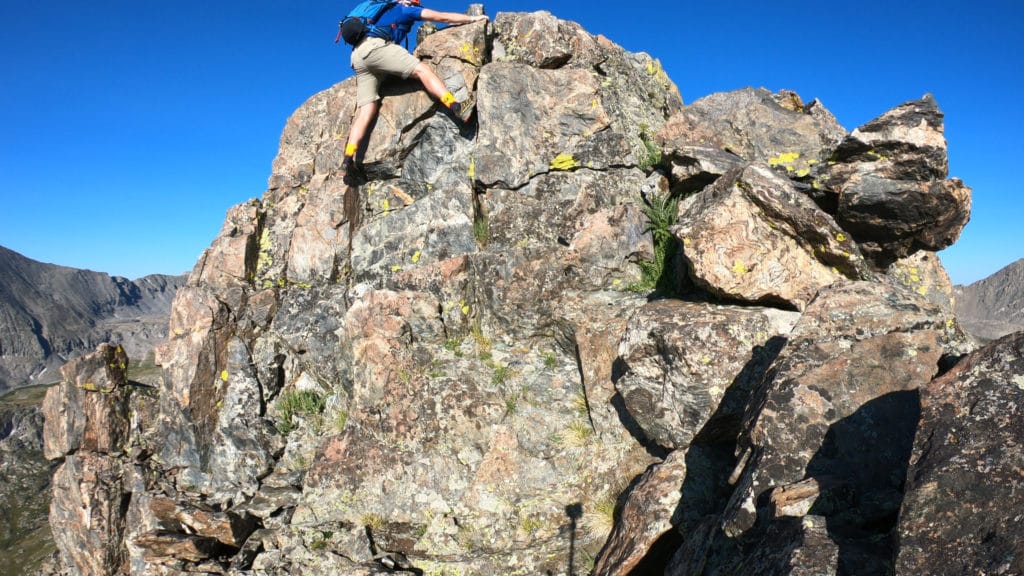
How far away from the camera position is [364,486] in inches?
461

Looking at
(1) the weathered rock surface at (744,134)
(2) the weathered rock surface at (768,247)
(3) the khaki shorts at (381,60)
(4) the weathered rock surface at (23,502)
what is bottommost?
(4) the weathered rock surface at (23,502)

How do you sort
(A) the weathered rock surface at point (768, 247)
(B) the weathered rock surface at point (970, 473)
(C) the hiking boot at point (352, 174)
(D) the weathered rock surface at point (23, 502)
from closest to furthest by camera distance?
(B) the weathered rock surface at point (970, 473), (A) the weathered rock surface at point (768, 247), (C) the hiking boot at point (352, 174), (D) the weathered rock surface at point (23, 502)

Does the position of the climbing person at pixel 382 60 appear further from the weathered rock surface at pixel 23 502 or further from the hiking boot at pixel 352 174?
the weathered rock surface at pixel 23 502

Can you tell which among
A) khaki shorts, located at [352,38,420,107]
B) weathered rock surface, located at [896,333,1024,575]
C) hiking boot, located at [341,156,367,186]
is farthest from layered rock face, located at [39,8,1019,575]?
khaki shorts, located at [352,38,420,107]

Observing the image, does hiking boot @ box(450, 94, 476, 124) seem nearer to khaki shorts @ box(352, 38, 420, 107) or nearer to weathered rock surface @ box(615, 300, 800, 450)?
khaki shorts @ box(352, 38, 420, 107)

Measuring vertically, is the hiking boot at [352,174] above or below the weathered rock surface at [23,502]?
above

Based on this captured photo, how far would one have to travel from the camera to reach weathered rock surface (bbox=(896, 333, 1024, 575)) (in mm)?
4156

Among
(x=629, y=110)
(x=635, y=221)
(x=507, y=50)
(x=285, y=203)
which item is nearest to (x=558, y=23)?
(x=507, y=50)

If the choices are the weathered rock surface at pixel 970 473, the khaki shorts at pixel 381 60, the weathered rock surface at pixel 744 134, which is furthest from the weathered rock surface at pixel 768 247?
the khaki shorts at pixel 381 60

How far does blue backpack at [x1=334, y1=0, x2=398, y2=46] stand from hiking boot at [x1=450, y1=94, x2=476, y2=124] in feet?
8.95

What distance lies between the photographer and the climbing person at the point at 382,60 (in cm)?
1541

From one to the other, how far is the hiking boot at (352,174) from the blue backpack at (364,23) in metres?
3.25

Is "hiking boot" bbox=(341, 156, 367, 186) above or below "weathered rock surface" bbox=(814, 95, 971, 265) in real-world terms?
above

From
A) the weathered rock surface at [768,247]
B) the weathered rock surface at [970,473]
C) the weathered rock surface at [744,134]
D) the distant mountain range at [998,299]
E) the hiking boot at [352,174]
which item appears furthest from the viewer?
the distant mountain range at [998,299]
